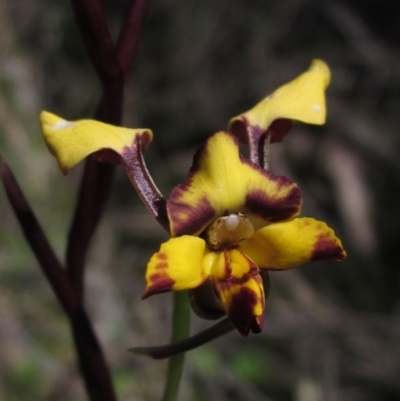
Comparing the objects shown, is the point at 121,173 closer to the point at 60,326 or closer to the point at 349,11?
the point at 60,326

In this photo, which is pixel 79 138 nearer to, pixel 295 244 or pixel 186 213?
pixel 186 213

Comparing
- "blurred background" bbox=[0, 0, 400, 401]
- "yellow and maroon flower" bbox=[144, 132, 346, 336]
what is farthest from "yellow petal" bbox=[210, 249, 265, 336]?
"blurred background" bbox=[0, 0, 400, 401]

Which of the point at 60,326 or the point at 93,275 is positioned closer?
the point at 60,326

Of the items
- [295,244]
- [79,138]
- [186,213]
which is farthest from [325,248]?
[79,138]

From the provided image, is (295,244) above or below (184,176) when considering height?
above

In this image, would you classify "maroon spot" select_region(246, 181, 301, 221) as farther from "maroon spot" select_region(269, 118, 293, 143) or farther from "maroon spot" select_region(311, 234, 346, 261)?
"maroon spot" select_region(269, 118, 293, 143)

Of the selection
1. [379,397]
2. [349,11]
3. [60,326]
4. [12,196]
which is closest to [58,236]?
[60,326]

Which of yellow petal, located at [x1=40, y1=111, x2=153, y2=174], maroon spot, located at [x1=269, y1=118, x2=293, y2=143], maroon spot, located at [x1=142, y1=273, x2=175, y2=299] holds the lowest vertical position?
maroon spot, located at [x1=142, y1=273, x2=175, y2=299]
